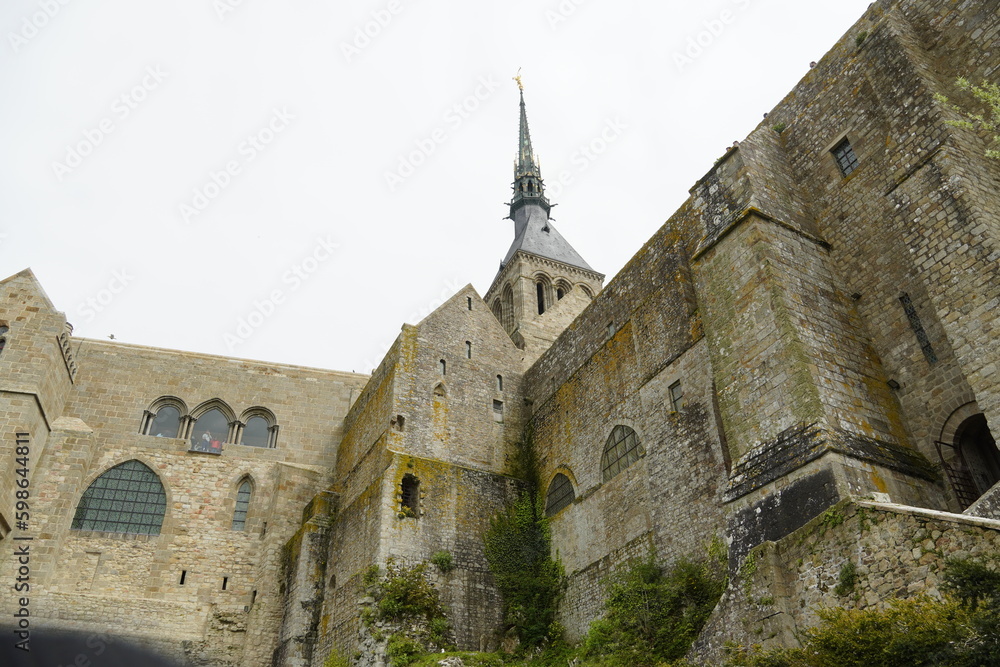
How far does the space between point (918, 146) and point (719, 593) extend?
6.55 metres

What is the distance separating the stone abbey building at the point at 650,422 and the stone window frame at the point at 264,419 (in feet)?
0.27

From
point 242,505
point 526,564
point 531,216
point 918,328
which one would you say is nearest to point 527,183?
point 531,216

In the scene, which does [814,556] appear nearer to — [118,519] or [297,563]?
[297,563]

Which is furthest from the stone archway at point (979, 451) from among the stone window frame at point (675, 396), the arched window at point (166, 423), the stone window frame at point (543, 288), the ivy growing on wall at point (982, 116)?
the stone window frame at point (543, 288)

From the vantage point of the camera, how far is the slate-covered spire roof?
40.6m

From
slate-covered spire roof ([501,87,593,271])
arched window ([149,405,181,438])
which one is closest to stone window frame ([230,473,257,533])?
arched window ([149,405,181,438])

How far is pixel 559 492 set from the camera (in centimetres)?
1623

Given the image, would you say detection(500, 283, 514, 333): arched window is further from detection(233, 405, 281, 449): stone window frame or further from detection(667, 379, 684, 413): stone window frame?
A: detection(667, 379, 684, 413): stone window frame

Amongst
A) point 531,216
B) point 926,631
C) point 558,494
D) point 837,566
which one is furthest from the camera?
point 531,216

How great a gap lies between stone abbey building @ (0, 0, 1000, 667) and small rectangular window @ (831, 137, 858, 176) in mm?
46

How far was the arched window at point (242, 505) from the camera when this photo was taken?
18.8 meters

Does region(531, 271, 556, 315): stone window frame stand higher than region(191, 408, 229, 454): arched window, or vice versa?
region(531, 271, 556, 315): stone window frame

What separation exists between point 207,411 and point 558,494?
1025cm

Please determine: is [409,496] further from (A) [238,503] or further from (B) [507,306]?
(B) [507,306]
